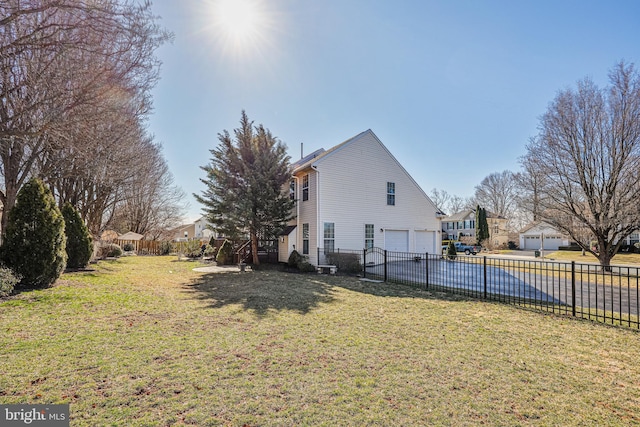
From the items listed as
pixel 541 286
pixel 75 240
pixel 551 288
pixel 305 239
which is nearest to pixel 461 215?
pixel 305 239

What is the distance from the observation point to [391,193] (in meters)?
18.0

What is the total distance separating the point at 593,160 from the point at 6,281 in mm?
22866

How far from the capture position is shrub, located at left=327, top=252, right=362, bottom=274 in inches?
528

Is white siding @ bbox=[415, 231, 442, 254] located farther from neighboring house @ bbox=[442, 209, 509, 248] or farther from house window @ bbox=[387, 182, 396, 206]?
neighboring house @ bbox=[442, 209, 509, 248]

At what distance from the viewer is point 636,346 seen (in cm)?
473

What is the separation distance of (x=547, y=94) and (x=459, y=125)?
436cm

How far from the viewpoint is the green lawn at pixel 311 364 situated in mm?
2826

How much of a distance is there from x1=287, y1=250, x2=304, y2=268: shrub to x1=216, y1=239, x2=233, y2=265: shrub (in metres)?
4.54

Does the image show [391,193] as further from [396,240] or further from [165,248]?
[165,248]

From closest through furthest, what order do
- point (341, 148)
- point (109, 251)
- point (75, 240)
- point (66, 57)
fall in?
1. point (66, 57)
2. point (75, 240)
3. point (341, 148)
4. point (109, 251)

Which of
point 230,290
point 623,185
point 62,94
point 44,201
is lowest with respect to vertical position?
point 230,290

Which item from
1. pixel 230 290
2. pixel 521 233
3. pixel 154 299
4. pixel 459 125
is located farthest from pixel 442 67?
pixel 521 233

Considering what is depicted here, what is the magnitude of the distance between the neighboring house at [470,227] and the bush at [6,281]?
44.0 m

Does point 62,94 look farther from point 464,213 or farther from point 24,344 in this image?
point 464,213
